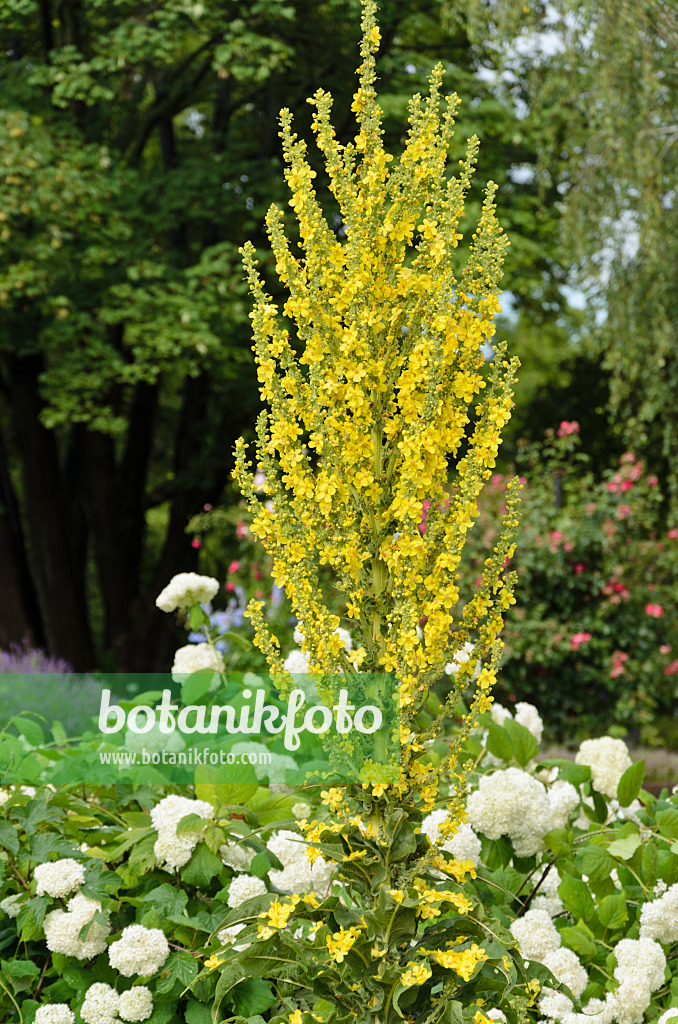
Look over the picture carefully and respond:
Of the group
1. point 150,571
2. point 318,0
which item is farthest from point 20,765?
point 150,571

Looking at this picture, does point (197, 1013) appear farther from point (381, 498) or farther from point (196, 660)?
point (381, 498)

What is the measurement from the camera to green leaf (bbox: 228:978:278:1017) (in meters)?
1.67

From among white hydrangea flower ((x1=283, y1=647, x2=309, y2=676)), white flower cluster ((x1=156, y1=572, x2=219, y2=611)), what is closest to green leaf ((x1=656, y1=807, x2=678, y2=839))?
white hydrangea flower ((x1=283, y1=647, x2=309, y2=676))

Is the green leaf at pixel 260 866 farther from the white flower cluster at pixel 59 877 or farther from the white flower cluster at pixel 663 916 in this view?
the white flower cluster at pixel 663 916

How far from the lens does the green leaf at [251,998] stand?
1673 millimetres

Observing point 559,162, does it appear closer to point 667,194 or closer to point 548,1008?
point 667,194

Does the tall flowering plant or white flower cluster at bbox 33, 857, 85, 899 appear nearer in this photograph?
the tall flowering plant

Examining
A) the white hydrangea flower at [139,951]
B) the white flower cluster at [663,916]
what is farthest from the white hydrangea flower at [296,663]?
the white flower cluster at [663,916]

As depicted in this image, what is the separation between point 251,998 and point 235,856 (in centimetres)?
31

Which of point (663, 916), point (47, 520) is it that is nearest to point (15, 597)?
point (47, 520)

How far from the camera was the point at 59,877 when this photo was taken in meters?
1.83

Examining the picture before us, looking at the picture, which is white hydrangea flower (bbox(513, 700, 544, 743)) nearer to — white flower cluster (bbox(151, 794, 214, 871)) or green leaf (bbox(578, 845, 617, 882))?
green leaf (bbox(578, 845, 617, 882))

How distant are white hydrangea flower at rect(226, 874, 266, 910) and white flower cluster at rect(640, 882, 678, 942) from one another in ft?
2.73

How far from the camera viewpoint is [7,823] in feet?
6.33
